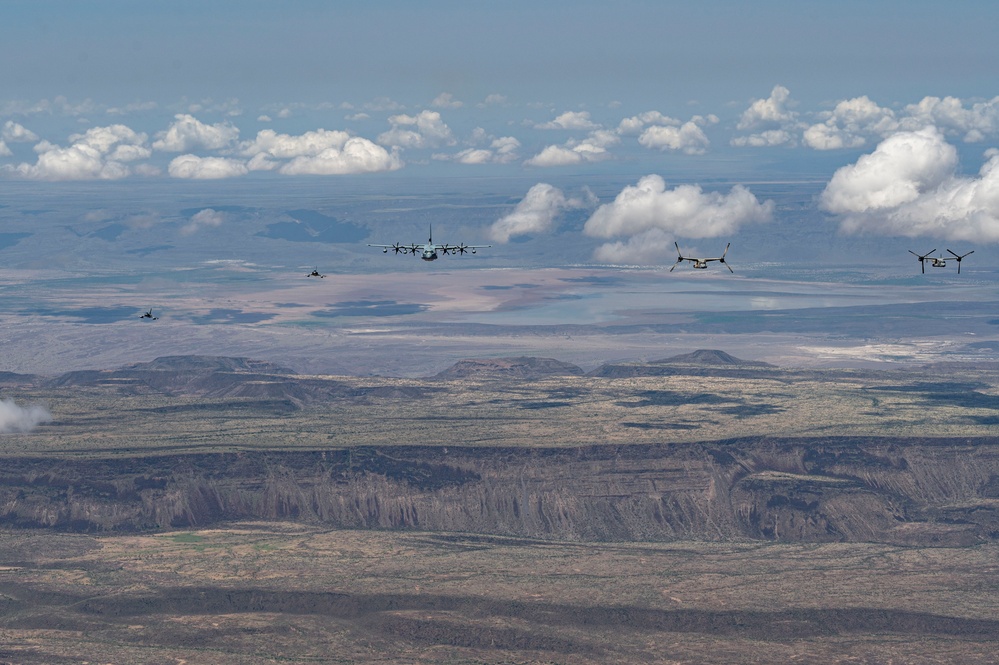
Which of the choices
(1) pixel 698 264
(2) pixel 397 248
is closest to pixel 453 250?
(2) pixel 397 248

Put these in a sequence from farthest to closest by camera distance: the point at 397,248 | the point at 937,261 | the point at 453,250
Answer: the point at 453,250, the point at 397,248, the point at 937,261

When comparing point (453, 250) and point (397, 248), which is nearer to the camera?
point (397, 248)

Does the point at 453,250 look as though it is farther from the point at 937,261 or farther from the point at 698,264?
the point at 937,261

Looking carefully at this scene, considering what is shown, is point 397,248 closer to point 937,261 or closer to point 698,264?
point 698,264

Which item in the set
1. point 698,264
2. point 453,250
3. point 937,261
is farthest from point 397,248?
point 937,261

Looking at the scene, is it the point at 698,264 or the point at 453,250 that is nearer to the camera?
the point at 698,264

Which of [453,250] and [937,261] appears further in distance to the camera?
[453,250]

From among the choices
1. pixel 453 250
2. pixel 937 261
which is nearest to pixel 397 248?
pixel 453 250

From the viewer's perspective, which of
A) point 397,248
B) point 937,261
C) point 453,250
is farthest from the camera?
point 453,250
